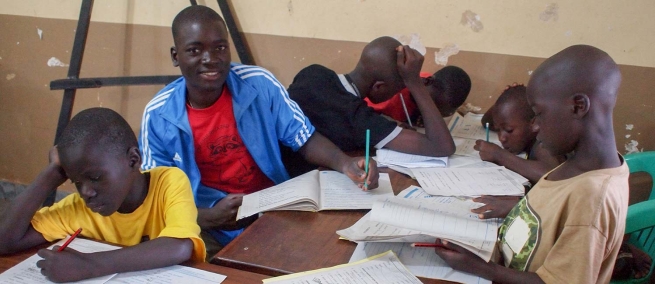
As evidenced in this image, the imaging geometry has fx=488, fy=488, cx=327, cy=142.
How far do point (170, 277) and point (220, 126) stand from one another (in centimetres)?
73

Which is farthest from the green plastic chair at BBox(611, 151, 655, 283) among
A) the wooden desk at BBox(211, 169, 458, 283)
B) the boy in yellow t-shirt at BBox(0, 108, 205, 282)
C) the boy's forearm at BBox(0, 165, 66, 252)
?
the boy's forearm at BBox(0, 165, 66, 252)

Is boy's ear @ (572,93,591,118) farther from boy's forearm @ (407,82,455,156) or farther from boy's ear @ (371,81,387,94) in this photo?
boy's ear @ (371,81,387,94)

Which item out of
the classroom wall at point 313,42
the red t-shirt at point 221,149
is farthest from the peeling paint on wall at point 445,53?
the red t-shirt at point 221,149

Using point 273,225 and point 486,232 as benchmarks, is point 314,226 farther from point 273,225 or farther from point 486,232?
point 486,232

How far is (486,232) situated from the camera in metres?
1.08

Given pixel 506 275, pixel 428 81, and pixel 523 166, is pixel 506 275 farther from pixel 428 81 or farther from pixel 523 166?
pixel 428 81

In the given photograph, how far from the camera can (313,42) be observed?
2.36 meters

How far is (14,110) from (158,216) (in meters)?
2.42

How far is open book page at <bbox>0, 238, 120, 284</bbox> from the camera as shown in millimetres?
938

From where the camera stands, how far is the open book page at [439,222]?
3.36 feet

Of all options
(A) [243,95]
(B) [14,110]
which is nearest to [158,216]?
(A) [243,95]

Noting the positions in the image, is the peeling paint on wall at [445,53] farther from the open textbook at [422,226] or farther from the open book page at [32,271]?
the open book page at [32,271]

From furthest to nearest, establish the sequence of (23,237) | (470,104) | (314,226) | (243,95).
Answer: (470,104) < (243,95) < (314,226) < (23,237)

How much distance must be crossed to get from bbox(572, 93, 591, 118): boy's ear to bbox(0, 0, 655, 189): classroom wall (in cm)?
123
